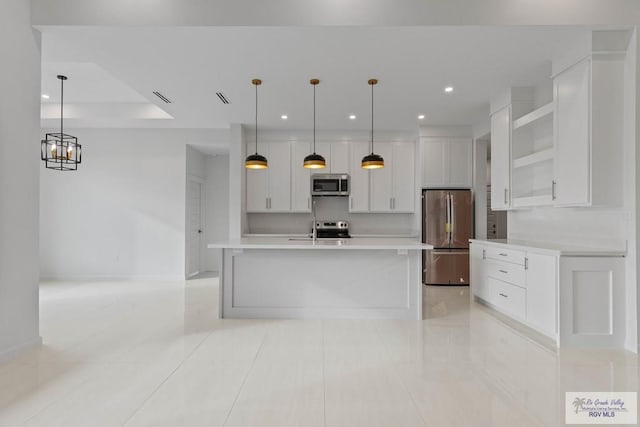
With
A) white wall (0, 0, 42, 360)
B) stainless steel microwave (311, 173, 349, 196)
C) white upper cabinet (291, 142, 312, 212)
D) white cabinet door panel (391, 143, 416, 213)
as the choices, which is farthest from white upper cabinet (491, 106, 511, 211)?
white wall (0, 0, 42, 360)

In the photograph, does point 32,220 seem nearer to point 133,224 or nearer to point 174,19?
point 174,19

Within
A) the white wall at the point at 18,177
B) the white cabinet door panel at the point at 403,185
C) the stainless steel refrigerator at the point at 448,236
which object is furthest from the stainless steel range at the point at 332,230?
the white wall at the point at 18,177

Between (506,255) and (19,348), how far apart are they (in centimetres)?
461

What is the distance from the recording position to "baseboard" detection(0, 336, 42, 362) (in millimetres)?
2914

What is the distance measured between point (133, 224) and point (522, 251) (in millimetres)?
6244

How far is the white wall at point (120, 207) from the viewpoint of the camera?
6949 millimetres

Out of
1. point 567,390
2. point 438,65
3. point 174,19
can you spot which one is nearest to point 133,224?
point 174,19

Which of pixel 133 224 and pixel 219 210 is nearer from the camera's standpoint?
pixel 133 224

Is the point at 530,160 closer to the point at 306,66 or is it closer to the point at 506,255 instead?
the point at 506,255

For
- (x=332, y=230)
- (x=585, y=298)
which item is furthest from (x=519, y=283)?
(x=332, y=230)

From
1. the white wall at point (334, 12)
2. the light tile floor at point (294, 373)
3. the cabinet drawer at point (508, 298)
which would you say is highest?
the white wall at point (334, 12)

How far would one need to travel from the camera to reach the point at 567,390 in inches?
96.3

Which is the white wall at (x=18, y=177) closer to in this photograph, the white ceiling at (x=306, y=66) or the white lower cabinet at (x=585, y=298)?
the white ceiling at (x=306, y=66)

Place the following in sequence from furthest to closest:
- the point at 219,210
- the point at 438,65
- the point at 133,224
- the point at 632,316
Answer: the point at 219,210
the point at 133,224
the point at 438,65
the point at 632,316
